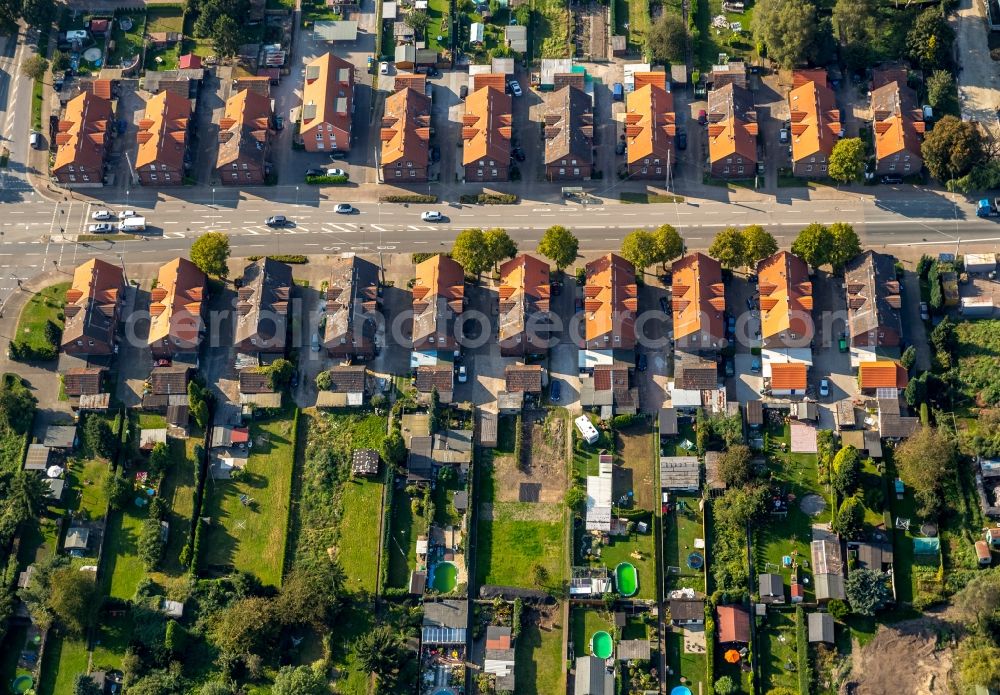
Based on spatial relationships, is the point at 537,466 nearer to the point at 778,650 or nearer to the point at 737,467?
the point at 737,467

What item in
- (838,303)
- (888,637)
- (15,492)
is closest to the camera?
(888,637)

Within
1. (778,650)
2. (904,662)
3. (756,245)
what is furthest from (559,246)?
(904,662)

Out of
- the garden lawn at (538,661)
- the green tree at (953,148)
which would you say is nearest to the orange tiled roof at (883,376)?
the green tree at (953,148)

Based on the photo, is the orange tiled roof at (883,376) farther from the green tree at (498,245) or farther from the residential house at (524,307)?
the green tree at (498,245)

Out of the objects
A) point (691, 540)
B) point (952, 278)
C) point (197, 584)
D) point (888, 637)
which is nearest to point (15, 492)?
point (197, 584)

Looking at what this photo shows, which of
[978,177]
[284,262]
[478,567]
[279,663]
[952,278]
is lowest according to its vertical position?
[279,663]

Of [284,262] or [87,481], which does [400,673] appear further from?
[284,262]
